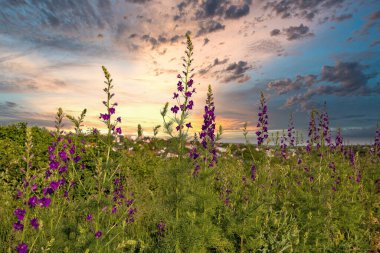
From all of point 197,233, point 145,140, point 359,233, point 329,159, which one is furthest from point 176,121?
point 145,140

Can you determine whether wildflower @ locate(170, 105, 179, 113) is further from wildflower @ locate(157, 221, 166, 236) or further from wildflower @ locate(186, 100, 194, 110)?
wildflower @ locate(157, 221, 166, 236)

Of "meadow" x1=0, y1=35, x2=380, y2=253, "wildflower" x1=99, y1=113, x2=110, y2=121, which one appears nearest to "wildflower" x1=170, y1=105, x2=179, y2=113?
"meadow" x1=0, y1=35, x2=380, y2=253

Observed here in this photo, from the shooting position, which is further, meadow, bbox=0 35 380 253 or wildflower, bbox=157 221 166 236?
wildflower, bbox=157 221 166 236

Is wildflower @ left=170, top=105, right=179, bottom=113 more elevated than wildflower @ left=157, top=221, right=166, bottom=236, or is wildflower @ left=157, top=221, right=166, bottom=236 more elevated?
wildflower @ left=170, top=105, right=179, bottom=113

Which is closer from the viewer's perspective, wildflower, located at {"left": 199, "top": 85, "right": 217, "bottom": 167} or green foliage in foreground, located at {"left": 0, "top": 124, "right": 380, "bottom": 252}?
green foliage in foreground, located at {"left": 0, "top": 124, "right": 380, "bottom": 252}

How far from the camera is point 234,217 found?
559 cm

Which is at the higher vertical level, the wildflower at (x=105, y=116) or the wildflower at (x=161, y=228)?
the wildflower at (x=105, y=116)

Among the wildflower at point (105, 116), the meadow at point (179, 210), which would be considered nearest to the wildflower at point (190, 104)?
the meadow at point (179, 210)

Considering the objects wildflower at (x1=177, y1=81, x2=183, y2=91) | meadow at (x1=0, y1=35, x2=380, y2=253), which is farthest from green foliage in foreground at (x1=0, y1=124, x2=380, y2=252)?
wildflower at (x1=177, y1=81, x2=183, y2=91)

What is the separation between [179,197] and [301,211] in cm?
272

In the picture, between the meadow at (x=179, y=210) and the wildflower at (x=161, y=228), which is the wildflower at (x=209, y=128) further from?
the wildflower at (x=161, y=228)

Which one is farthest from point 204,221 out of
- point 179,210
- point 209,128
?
point 209,128

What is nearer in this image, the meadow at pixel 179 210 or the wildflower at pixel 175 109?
the meadow at pixel 179 210

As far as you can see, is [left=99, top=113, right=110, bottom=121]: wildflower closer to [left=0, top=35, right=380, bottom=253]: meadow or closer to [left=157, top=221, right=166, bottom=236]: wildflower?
[left=0, top=35, right=380, bottom=253]: meadow
